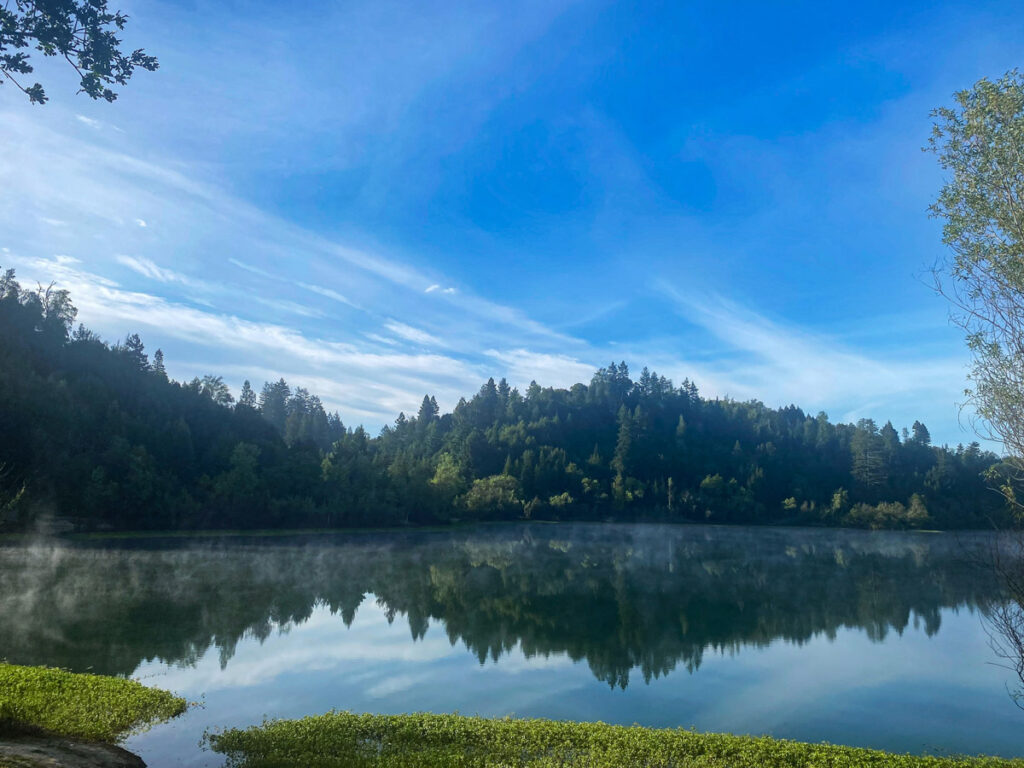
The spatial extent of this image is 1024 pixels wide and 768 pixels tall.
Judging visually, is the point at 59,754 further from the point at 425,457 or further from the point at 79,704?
the point at 425,457

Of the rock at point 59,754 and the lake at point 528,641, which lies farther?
the lake at point 528,641

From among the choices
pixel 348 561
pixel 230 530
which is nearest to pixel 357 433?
pixel 230 530

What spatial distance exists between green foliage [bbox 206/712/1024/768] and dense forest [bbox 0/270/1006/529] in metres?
28.1

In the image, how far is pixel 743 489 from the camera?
129 metres

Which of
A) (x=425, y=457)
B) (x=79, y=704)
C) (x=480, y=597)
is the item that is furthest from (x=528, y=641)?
(x=425, y=457)

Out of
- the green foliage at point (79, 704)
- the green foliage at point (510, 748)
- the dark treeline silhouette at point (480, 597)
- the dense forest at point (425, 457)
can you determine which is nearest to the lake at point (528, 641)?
the dark treeline silhouette at point (480, 597)

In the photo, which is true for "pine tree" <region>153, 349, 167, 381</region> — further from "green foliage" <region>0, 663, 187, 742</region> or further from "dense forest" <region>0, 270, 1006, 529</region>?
"green foliage" <region>0, 663, 187, 742</region>

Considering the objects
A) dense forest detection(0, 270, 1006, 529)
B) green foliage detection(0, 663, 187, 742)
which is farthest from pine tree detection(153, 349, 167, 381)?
green foliage detection(0, 663, 187, 742)

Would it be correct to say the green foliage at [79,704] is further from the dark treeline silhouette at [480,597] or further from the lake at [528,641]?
the dark treeline silhouette at [480,597]

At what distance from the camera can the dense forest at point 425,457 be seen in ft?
212

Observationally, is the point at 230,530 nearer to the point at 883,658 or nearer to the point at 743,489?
the point at 883,658

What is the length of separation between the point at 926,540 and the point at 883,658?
88176mm

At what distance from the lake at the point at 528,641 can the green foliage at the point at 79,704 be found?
765mm

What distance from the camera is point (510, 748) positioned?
1138 centimetres
